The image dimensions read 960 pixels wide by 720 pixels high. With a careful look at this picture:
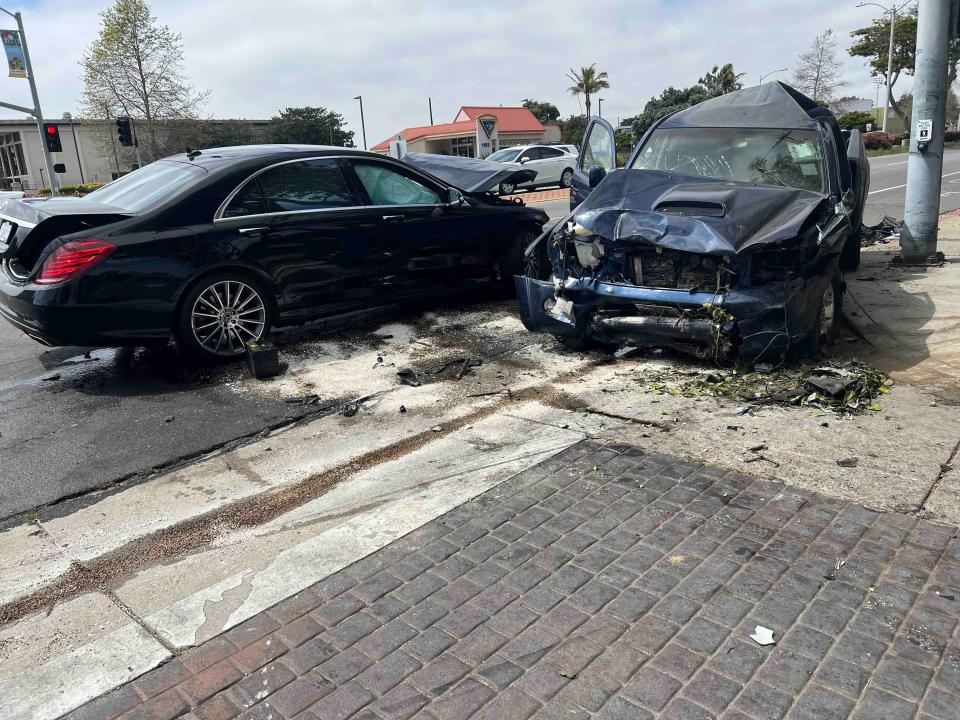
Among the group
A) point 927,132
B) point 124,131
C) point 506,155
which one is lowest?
point 927,132

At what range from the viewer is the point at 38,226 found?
5484 millimetres

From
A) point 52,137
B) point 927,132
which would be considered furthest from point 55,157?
point 927,132

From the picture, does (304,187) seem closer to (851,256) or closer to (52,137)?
(851,256)

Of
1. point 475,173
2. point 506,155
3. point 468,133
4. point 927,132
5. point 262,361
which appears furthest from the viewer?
point 468,133

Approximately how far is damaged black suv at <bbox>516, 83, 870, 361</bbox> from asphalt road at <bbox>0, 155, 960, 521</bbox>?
89.8 inches

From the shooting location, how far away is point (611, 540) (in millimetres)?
3396

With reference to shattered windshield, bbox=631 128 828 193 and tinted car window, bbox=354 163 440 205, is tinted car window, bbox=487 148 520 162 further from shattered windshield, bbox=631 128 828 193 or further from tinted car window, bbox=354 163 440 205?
tinted car window, bbox=354 163 440 205

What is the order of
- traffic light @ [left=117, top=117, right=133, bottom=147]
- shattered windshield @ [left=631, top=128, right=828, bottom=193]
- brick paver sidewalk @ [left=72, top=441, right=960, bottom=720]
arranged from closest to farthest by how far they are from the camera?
brick paver sidewalk @ [left=72, top=441, right=960, bottom=720] < shattered windshield @ [left=631, top=128, right=828, bottom=193] < traffic light @ [left=117, top=117, right=133, bottom=147]

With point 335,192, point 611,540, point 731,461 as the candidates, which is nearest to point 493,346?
point 335,192

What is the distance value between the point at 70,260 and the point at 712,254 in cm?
441

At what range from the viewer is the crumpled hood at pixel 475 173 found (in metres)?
8.51

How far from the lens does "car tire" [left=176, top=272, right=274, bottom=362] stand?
5918 millimetres

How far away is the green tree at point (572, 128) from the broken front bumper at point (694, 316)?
73.7m

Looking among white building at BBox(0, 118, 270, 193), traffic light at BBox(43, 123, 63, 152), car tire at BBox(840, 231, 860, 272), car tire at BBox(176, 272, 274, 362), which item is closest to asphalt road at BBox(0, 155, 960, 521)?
car tire at BBox(176, 272, 274, 362)
